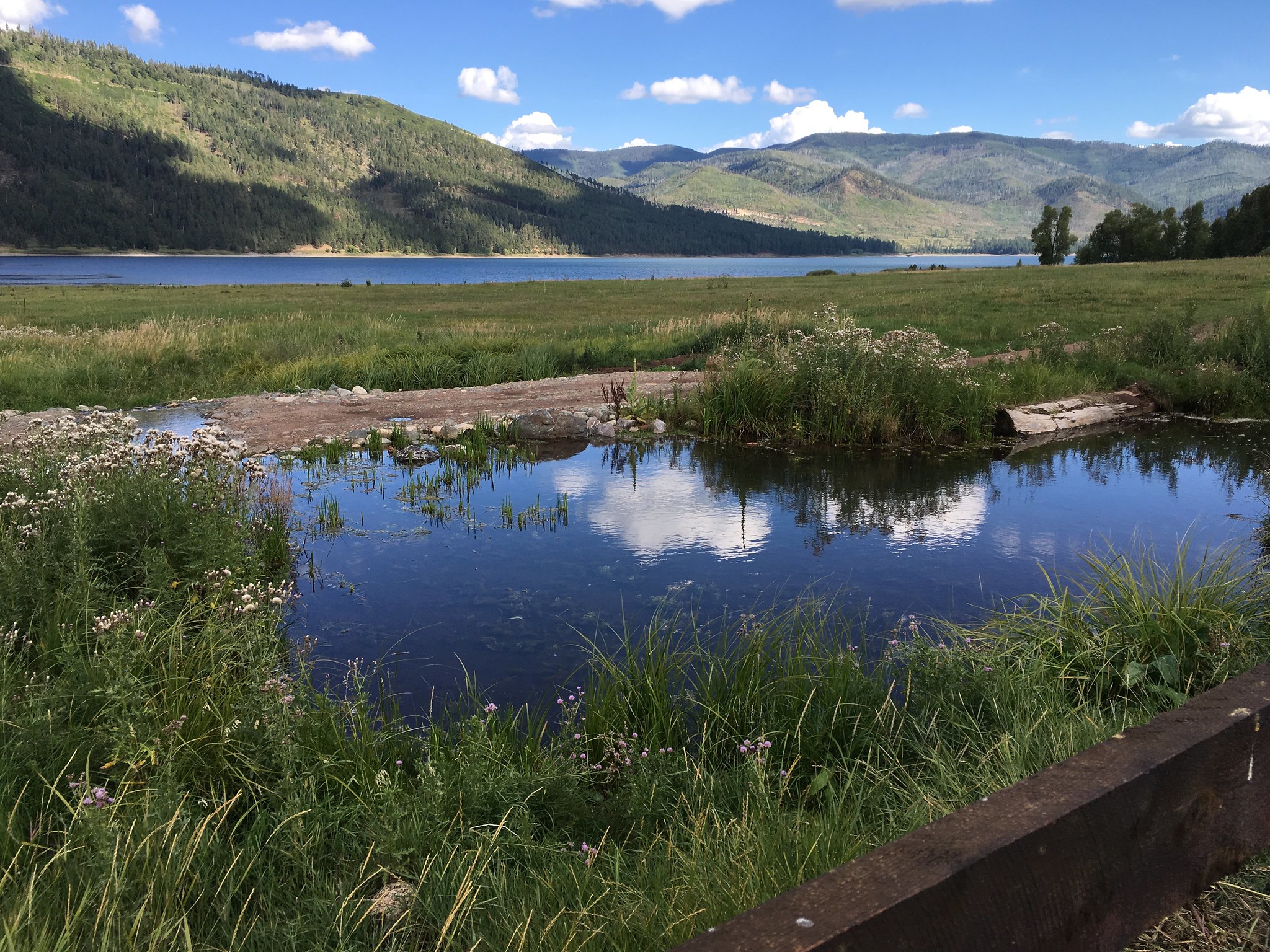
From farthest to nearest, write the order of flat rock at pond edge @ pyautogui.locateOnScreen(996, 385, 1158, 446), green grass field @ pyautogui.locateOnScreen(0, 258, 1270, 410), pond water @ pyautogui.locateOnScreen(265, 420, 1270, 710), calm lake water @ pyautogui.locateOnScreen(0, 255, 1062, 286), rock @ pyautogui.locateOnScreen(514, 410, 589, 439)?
calm lake water @ pyautogui.locateOnScreen(0, 255, 1062, 286) → green grass field @ pyautogui.locateOnScreen(0, 258, 1270, 410) → flat rock at pond edge @ pyautogui.locateOnScreen(996, 385, 1158, 446) → rock @ pyautogui.locateOnScreen(514, 410, 589, 439) → pond water @ pyautogui.locateOnScreen(265, 420, 1270, 710)

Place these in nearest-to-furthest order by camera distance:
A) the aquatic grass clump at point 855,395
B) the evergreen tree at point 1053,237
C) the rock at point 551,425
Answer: the aquatic grass clump at point 855,395
the rock at point 551,425
the evergreen tree at point 1053,237

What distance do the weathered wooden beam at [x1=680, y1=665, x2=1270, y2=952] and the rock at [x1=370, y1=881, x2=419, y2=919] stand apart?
6.90 feet

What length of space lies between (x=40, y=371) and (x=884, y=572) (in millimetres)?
17256

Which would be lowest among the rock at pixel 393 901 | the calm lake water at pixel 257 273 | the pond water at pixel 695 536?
the pond water at pixel 695 536

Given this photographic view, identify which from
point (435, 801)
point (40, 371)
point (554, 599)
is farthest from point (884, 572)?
point (40, 371)

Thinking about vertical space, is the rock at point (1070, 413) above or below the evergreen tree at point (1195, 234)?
below

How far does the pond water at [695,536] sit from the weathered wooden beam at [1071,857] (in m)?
4.19

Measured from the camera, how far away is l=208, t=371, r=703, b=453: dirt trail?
44.3ft

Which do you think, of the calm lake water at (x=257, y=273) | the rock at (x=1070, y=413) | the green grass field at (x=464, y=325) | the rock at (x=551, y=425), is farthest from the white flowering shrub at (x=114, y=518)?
the calm lake water at (x=257, y=273)

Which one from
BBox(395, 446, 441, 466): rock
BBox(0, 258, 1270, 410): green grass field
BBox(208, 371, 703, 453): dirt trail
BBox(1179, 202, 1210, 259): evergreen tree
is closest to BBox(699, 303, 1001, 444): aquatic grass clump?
BBox(0, 258, 1270, 410): green grass field

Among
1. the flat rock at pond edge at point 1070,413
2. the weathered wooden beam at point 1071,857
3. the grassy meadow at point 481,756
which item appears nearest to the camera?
the weathered wooden beam at point 1071,857

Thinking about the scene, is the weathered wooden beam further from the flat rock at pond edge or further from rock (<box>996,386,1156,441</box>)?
rock (<box>996,386,1156,441</box>)

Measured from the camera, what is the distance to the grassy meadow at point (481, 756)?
254 cm

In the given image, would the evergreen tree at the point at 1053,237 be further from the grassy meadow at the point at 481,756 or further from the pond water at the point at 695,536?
the grassy meadow at the point at 481,756
